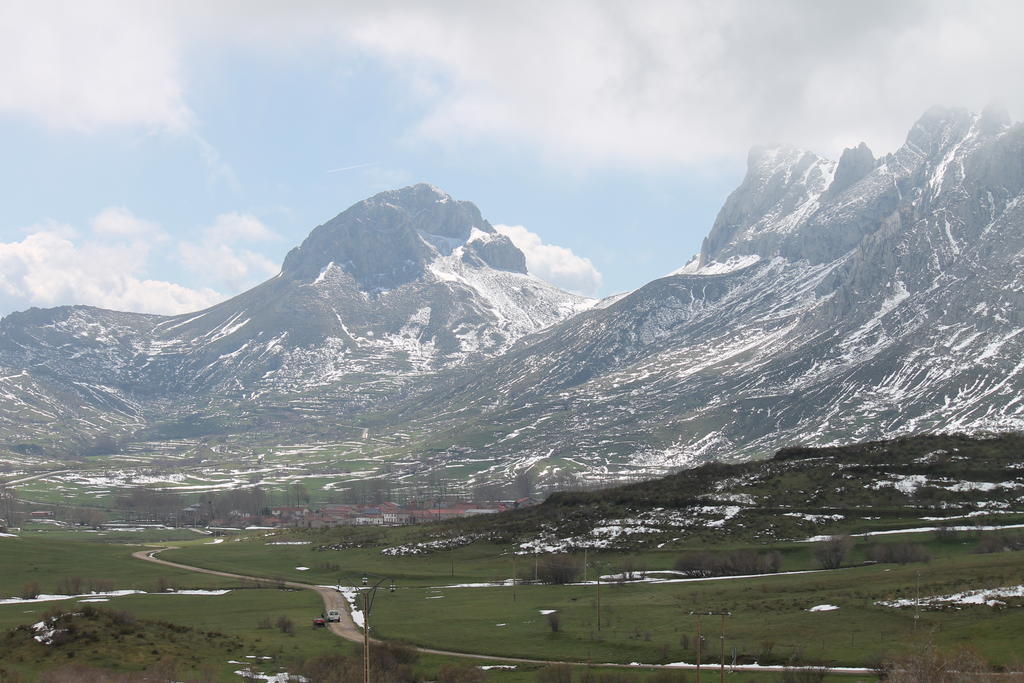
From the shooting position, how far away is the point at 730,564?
13862cm

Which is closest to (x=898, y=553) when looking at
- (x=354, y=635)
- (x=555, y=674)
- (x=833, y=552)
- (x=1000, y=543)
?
(x=833, y=552)

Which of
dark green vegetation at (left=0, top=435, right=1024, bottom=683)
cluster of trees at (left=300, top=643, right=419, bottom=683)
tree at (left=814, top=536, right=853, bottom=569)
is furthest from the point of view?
tree at (left=814, top=536, right=853, bottom=569)

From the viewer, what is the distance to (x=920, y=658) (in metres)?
64.0

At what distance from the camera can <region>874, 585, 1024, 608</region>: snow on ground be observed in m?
89.8

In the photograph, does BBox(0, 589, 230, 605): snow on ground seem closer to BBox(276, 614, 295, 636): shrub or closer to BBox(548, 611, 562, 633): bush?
BBox(276, 614, 295, 636): shrub

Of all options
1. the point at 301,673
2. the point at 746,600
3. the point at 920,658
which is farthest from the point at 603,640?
the point at 920,658

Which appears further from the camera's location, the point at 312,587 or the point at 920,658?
the point at 312,587

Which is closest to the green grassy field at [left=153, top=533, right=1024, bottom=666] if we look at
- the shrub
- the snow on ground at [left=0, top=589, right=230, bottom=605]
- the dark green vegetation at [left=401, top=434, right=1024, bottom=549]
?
the shrub

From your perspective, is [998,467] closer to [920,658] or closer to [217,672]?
[920,658]

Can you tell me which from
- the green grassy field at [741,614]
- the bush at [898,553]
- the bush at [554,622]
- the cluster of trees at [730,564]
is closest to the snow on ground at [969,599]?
the green grassy field at [741,614]

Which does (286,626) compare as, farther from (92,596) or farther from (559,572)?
(92,596)

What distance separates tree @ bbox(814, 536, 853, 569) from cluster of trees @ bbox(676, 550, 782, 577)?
5.83 metres

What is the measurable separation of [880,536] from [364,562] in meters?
92.4

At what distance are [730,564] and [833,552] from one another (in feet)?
47.5
